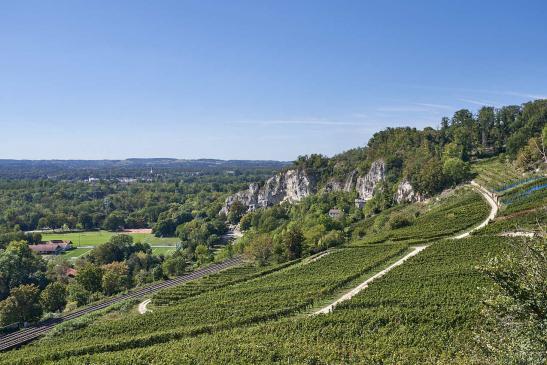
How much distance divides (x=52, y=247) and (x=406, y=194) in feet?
313

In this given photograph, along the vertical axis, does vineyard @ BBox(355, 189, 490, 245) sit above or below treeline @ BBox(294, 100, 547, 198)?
→ below

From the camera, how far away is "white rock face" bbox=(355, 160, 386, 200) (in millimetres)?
113556

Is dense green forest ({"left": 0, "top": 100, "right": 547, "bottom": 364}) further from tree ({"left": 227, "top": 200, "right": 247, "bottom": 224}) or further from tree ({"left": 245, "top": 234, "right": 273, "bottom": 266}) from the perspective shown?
tree ({"left": 227, "top": 200, "right": 247, "bottom": 224})

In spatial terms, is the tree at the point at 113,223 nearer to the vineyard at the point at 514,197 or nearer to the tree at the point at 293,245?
the tree at the point at 293,245

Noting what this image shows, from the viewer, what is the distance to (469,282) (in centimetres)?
3591

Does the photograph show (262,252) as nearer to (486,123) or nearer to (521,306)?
(521,306)

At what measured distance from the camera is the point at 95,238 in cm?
14275

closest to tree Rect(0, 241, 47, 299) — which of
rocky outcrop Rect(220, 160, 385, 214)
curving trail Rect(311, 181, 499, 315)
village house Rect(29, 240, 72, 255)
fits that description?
village house Rect(29, 240, 72, 255)

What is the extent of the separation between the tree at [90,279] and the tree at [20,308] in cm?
1227

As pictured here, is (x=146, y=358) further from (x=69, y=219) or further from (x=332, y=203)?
(x=69, y=219)

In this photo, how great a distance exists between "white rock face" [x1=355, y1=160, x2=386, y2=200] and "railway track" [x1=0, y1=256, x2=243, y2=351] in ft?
165

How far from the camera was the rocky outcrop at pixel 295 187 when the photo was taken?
11644 cm

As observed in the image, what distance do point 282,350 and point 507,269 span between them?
55.6 feet

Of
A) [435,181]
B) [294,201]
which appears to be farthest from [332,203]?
[435,181]
